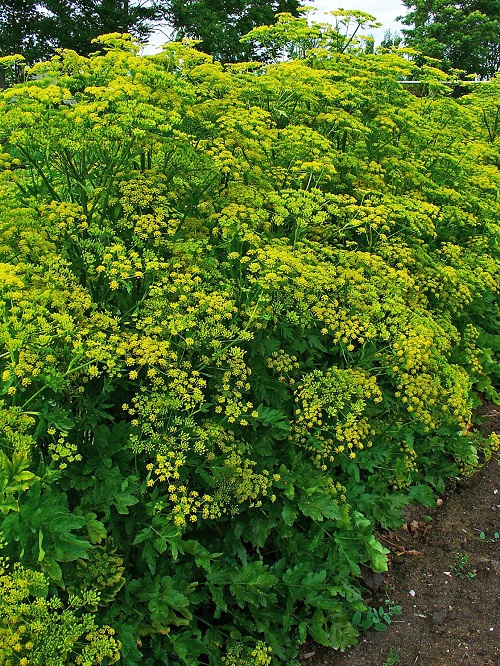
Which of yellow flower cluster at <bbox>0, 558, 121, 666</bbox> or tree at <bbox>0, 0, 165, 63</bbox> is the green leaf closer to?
yellow flower cluster at <bbox>0, 558, 121, 666</bbox>

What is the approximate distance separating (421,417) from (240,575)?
1.66m

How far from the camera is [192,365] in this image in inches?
143

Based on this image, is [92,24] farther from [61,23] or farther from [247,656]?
[247,656]

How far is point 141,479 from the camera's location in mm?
3572

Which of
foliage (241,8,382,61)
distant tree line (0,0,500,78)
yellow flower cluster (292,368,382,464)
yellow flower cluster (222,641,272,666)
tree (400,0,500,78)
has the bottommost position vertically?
yellow flower cluster (222,641,272,666)

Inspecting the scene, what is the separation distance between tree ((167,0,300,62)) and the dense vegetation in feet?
83.9

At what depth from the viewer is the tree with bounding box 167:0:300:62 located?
28875mm

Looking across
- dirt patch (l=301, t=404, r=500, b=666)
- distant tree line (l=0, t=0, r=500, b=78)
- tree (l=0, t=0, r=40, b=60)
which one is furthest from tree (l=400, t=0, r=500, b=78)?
dirt patch (l=301, t=404, r=500, b=666)

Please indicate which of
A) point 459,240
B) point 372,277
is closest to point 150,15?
point 459,240

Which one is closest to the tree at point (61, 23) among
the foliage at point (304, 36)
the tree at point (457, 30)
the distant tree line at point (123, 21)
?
the distant tree line at point (123, 21)

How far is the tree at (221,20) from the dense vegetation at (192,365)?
25.6 meters

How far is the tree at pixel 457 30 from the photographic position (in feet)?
121

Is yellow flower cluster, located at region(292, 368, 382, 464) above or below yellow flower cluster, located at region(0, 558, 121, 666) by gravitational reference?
above

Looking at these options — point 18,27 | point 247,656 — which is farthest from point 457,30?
point 247,656
